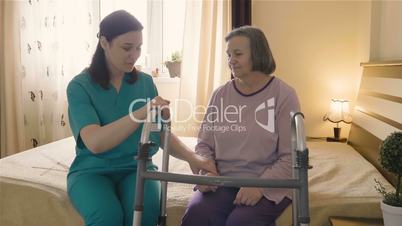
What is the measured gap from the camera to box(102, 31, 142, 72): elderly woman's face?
1.59 m

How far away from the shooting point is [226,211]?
1542 mm

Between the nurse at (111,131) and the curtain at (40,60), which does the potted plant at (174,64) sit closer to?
the curtain at (40,60)

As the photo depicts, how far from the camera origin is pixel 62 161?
2.17 m

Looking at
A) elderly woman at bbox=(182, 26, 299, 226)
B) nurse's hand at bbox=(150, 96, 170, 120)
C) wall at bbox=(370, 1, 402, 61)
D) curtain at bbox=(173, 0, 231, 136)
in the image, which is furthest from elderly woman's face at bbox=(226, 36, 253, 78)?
curtain at bbox=(173, 0, 231, 136)

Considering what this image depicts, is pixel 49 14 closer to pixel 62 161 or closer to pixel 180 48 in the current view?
pixel 180 48

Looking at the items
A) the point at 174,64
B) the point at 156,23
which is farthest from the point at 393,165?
the point at 156,23

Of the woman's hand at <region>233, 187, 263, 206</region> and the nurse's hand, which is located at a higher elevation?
the nurse's hand

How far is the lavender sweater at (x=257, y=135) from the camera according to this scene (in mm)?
1574

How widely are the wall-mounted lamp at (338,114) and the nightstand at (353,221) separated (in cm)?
183

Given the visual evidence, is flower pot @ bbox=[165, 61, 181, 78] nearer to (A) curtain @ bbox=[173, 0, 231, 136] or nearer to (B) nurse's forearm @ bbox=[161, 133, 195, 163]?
(A) curtain @ bbox=[173, 0, 231, 136]

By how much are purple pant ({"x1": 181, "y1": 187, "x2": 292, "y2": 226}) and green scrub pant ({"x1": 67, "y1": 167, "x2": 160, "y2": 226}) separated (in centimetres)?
15

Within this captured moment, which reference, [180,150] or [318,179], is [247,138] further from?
[318,179]

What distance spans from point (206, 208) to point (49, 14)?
2781 millimetres

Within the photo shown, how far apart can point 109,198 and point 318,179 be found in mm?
1067
